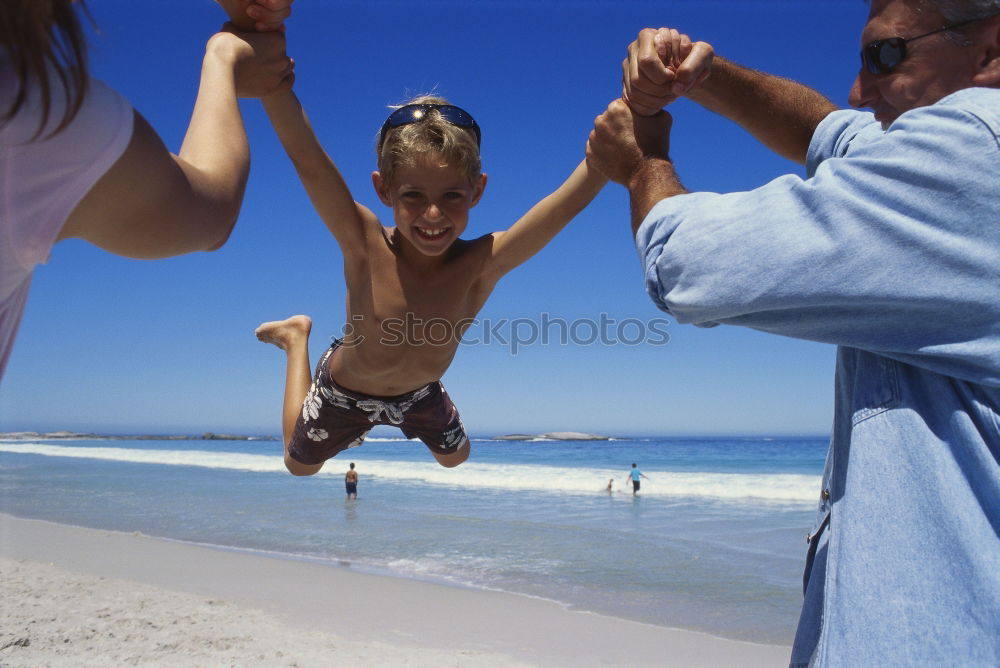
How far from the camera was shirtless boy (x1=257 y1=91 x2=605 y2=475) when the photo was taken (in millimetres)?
3592

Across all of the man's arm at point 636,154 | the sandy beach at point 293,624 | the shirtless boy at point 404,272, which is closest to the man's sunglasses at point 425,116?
the shirtless boy at point 404,272

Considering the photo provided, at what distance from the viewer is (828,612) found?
1.53 metres

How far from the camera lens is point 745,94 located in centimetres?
265

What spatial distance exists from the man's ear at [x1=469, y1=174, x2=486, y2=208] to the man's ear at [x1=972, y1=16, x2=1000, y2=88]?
97.2 inches

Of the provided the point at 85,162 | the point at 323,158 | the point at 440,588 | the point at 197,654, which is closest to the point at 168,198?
the point at 85,162

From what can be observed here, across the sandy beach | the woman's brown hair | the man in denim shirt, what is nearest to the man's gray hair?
the man in denim shirt

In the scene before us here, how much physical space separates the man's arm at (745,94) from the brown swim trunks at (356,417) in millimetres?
2922

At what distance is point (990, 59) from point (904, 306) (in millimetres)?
610

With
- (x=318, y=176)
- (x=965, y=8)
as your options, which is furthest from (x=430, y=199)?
(x=965, y=8)

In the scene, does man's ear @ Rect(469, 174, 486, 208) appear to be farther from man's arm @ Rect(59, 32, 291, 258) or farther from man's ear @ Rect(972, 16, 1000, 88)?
man's ear @ Rect(972, 16, 1000, 88)

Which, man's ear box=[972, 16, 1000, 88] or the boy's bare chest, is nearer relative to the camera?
man's ear box=[972, 16, 1000, 88]

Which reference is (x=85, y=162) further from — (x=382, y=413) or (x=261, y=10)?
(x=382, y=413)

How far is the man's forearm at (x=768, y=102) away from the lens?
8.53 feet

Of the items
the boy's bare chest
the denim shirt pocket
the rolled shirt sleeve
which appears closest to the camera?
the rolled shirt sleeve
